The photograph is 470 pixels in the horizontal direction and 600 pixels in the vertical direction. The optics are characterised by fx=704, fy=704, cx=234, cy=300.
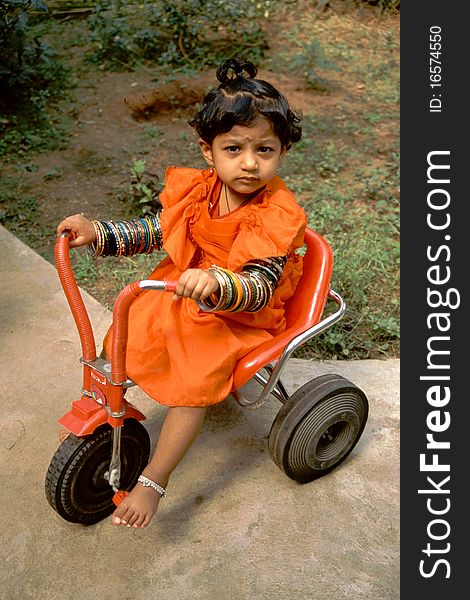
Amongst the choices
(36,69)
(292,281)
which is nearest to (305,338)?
(292,281)

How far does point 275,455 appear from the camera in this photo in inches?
84.1

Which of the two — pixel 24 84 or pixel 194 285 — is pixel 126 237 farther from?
pixel 24 84

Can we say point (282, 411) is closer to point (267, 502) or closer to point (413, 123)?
point (267, 502)

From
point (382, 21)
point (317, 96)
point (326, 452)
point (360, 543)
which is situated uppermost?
point (382, 21)

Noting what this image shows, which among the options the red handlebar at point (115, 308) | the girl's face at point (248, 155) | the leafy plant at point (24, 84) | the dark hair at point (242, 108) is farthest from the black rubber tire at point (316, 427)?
the leafy plant at point (24, 84)

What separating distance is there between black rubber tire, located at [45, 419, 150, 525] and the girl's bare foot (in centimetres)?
15

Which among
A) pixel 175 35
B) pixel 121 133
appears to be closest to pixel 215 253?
pixel 121 133

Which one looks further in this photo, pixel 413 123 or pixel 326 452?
pixel 413 123

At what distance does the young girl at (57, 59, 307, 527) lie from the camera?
189 cm

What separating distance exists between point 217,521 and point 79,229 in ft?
3.18

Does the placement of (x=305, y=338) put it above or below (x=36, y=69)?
below

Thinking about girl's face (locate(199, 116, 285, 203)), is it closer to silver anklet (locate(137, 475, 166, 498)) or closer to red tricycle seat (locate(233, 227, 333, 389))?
red tricycle seat (locate(233, 227, 333, 389))

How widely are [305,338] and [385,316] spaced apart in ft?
4.03

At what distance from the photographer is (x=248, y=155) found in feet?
6.27
